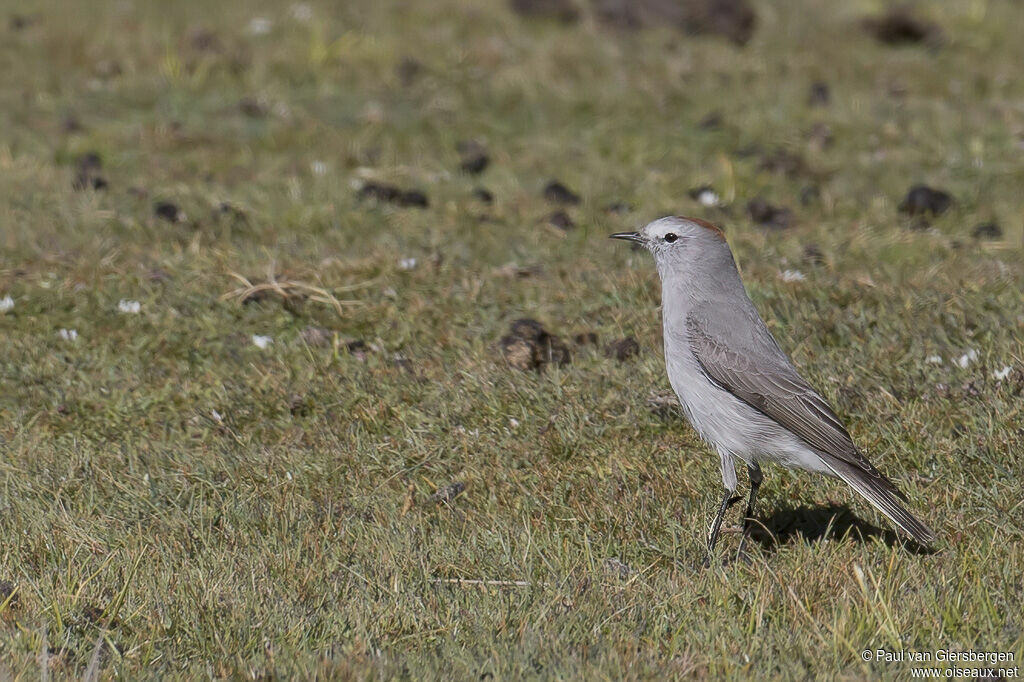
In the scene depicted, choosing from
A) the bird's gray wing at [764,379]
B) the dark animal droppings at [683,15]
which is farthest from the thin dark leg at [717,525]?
the dark animal droppings at [683,15]

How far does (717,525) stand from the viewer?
5.30 m

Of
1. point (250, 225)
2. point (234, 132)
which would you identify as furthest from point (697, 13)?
point (250, 225)

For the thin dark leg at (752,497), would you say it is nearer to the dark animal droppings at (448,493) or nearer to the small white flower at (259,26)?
the dark animal droppings at (448,493)

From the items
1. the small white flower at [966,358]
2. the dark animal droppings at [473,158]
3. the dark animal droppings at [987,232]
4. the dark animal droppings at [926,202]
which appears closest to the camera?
the small white flower at [966,358]

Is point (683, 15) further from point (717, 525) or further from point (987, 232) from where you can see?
point (717, 525)

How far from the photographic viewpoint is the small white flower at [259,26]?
13229mm

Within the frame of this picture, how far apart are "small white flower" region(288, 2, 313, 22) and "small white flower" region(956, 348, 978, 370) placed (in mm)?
9157

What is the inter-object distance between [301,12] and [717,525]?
10.3m

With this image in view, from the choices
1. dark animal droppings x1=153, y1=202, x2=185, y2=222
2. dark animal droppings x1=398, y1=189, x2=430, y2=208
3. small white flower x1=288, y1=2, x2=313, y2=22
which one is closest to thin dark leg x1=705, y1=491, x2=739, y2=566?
dark animal droppings x1=398, y1=189, x2=430, y2=208

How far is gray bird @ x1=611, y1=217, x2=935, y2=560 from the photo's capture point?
512 cm

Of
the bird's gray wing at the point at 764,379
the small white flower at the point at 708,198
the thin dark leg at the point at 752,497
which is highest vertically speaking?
the bird's gray wing at the point at 764,379

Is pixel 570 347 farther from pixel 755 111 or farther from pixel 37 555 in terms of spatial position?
pixel 755 111

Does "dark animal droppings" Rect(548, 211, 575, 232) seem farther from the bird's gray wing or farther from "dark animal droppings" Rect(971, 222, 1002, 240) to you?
the bird's gray wing

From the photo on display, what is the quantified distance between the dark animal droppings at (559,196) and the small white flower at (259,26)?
4.99m
